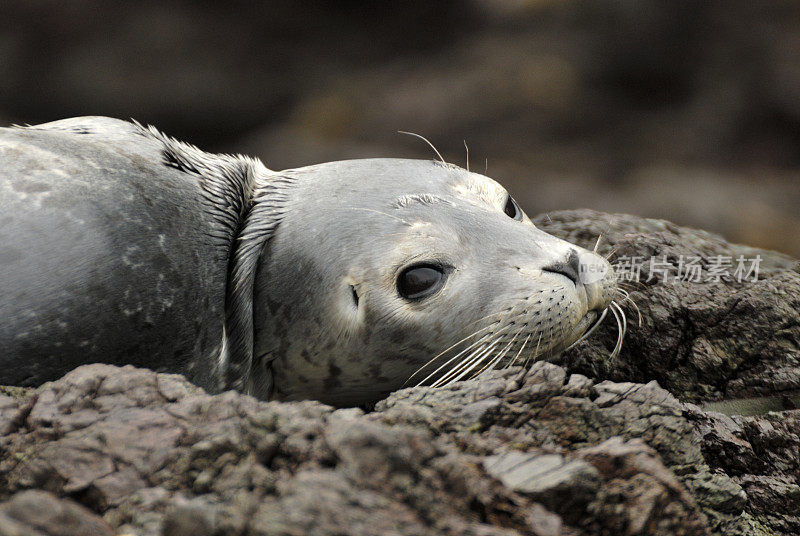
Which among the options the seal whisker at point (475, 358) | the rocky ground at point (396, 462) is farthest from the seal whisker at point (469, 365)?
the rocky ground at point (396, 462)

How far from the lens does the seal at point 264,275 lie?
10.0ft

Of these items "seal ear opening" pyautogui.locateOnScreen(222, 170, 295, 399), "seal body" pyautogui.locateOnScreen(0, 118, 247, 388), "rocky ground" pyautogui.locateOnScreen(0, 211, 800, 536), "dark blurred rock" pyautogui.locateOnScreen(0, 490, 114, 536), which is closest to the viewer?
"dark blurred rock" pyautogui.locateOnScreen(0, 490, 114, 536)

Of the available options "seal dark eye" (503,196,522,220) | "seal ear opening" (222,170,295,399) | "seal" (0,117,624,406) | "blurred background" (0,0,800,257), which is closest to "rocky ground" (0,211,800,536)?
"seal" (0,117,624,406)

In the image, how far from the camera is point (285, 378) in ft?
12.4

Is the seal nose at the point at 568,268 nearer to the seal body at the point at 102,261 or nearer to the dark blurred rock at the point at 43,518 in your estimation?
the seal body at the point at 102,261

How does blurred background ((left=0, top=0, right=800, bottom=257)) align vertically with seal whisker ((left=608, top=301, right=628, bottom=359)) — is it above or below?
above

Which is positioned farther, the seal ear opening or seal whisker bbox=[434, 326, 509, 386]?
the seal ear opening

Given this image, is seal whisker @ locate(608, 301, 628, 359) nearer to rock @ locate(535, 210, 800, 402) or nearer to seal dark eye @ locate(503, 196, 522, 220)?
rock @ locate(535, 210, 800, 402)

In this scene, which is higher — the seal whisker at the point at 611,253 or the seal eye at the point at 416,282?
the seal eye at the point at 416,282

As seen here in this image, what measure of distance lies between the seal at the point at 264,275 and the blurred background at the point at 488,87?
300 centimetres

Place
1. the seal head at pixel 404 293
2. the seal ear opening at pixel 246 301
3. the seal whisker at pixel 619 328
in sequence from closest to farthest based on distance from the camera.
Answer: the seal head at pixel 404 293 < the seal ear opening at pixel 246 301 < the seal whisker at pixel 619 328

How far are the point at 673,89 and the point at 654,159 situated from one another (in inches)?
24.2

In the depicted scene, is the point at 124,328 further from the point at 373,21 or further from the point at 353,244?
the point at 373,21

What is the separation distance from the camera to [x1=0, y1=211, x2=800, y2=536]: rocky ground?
155 cm
